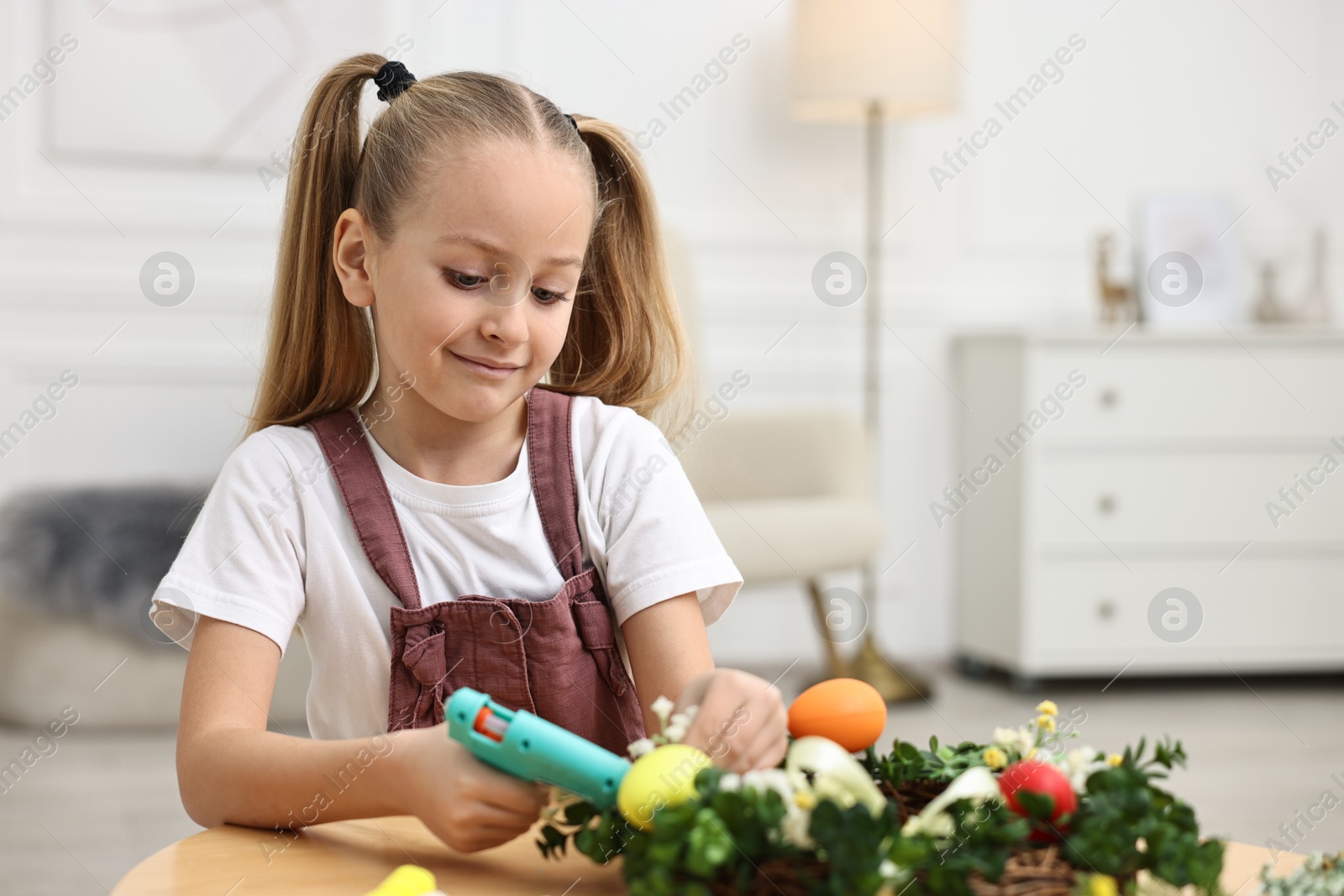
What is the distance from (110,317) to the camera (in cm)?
270

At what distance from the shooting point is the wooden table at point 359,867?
61 centimetres

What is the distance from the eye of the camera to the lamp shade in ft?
8.59

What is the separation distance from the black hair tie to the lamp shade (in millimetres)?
1766

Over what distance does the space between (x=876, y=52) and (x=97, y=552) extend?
1872 mm

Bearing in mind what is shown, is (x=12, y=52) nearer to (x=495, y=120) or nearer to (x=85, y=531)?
(x=85, y=531)

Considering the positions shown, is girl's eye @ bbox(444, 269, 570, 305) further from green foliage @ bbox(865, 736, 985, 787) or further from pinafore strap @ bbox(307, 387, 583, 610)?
green foliage @ bbox(865, 736, 985, 787)

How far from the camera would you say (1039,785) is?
1.87 feet

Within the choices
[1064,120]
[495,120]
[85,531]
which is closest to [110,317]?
[85,531]

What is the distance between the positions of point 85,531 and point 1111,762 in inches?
89.3
